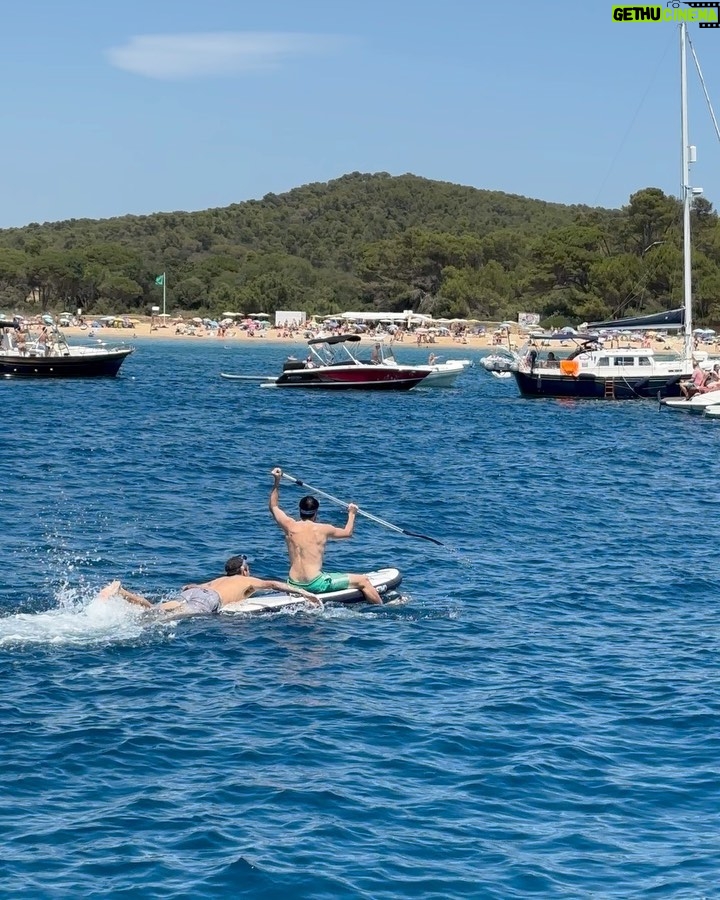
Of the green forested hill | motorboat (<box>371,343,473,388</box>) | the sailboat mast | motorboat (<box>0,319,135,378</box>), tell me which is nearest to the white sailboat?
the sailboat mast

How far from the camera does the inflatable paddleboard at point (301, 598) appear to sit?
1730cm

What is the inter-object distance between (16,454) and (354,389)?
27689 millimetres

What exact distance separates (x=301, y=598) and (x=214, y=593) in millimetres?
1136

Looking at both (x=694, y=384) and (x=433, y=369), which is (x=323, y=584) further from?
(x=433, y=369)

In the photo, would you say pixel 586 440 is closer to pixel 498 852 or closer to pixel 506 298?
pixel 498 852

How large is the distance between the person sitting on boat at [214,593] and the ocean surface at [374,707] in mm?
298

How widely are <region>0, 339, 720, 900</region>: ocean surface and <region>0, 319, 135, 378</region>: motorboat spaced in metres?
33.5

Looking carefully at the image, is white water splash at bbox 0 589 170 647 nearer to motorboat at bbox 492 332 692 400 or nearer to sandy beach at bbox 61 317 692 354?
motorboat at bbox 492 332 692 400

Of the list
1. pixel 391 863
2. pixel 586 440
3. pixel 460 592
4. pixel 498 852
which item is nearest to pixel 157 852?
pixel 391 863

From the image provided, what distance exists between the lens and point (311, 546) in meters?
17.9

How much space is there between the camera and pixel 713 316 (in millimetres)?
118438

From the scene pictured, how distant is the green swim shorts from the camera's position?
17.9m

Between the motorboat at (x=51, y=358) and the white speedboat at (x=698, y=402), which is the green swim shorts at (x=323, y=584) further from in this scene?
the motorboat at (x=51, y=358)

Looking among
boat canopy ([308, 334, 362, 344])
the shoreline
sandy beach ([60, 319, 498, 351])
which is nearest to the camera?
boat canopy ([308, 334, 362, 344])
